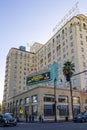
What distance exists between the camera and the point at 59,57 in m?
77.1

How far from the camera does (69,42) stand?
7269cm

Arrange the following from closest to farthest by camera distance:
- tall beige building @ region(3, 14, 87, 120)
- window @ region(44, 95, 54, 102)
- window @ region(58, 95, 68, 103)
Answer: window @ region(44, 95, 54, 102)
window @ region(58, 95, 68, 103)
tall beige building @ region(3, 14, 87, 120)

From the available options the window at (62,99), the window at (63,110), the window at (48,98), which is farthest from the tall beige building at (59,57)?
the window at (63,110)

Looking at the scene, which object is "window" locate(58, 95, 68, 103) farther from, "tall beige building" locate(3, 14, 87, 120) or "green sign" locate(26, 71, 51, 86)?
"green sign" locate(26, 71, 51, 86)

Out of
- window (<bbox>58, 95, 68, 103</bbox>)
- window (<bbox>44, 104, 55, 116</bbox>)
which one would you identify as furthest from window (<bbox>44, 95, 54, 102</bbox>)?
window (<bbox>58, 95, 68, 103</bbox>)

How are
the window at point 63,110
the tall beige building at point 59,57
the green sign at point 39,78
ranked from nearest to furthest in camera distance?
the green sign at point 39,78, the window at point 63,110, the tall beige building at point 59,57

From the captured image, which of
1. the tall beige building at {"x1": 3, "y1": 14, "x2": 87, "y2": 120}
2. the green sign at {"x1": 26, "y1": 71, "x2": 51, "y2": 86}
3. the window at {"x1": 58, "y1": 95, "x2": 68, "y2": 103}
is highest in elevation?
the tall beige building at {"x1": 3, "y1": 14, "x2": 87, "y2": 120}

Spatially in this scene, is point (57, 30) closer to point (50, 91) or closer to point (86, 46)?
point (86, 46)

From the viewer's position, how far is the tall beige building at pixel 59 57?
66.1m

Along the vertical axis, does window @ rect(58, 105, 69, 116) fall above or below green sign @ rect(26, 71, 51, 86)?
below

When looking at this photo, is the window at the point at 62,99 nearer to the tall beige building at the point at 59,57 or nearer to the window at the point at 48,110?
the tall beige building at the point at 59,57

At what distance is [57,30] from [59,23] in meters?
3.39

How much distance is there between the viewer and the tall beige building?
66.1m

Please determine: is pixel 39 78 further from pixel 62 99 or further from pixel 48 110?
pixel 62 99
